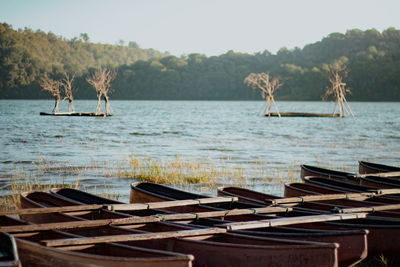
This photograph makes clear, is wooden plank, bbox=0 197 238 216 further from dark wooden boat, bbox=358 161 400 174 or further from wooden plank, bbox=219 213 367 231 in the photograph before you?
dark wooden boat, bbox=358 161 400 174

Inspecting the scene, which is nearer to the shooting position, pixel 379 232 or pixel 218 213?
pixel 379 232

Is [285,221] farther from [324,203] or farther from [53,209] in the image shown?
[53,209]

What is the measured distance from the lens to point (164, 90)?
157 metres

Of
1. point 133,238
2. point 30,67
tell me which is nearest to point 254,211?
point 133,238

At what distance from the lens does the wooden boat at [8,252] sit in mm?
4297

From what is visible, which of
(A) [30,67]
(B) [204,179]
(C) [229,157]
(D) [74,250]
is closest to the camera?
(D) [74,250]

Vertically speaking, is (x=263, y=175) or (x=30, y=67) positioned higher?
(x=30, y=67)

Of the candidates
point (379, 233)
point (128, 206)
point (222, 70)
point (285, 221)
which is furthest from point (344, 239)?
point (222, 70)

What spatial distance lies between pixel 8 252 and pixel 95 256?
834mm

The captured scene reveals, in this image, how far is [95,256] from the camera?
494 centimetres

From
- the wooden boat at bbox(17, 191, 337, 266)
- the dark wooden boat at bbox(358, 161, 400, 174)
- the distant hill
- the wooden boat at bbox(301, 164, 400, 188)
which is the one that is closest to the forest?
the distant hill

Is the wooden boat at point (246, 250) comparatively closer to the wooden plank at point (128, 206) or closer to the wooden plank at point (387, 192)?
the wooden plank at point (128, 206)

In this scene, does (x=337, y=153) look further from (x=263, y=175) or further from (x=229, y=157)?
(x=263, y=175)

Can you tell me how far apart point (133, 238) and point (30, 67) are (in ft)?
452
